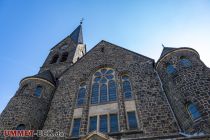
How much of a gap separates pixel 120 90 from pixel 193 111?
5052mm

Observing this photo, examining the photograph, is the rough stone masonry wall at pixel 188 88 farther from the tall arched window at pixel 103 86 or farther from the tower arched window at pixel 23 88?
the tower arched window at pixel 23 88

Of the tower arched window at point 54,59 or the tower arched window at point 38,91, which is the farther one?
the tower arched window at point 54,59

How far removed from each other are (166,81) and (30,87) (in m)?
10.4

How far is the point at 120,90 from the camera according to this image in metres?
13.8

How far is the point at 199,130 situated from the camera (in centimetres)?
952

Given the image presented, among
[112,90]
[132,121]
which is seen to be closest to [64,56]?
[112,90]

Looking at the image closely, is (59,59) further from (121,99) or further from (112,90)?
(121,99)

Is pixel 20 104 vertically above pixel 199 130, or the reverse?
pixel 20 104

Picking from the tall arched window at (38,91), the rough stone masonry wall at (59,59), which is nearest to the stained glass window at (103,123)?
the tall arched window at (38,91)

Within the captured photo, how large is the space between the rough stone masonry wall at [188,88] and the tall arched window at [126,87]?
2.46 metres

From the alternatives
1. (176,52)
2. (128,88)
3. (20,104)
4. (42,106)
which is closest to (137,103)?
(128,88)

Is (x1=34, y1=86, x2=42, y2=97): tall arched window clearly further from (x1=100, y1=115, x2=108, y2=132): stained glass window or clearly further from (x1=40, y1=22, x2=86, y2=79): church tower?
(x1=100, y1=115, x2=108, y2=132): stained glass window

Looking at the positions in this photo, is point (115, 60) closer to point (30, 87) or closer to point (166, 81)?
point (166, 81)

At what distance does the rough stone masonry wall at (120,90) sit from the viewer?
11.1 meters
